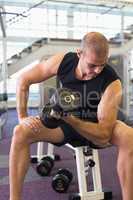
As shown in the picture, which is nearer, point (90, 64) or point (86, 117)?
point (90, 64)

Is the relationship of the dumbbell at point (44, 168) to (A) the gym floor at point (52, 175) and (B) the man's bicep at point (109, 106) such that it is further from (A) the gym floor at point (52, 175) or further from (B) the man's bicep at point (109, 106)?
(B) the man's bicep at point (109, 106)

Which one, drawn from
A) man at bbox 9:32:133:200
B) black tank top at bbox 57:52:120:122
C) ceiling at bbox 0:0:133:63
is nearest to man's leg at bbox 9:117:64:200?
man at bbox 9:32:133:200

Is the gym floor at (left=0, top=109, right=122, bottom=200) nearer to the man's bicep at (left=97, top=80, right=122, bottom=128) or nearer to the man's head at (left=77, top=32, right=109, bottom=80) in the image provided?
the man's bicep at (left=97, top=80, right=122, bottom=128)

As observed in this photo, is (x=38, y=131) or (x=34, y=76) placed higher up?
(x=34, y=76)

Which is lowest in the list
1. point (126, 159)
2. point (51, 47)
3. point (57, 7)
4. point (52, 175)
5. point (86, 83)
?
point (52, 175)

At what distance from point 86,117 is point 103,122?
21 centimetres

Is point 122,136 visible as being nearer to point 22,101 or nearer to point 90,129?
point 90,129

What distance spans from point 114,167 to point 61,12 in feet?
17.7

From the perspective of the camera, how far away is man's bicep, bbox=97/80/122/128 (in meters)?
1.71

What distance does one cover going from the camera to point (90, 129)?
5.43 ft

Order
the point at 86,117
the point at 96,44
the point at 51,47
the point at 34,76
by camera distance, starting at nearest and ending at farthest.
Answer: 1. the point at 96,44
2. the point at 86,117
3. the point at 34,76
4. the point at 51,47

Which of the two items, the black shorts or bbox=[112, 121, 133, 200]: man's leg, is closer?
bbox=[112, 121, 133, 200]: man's leg

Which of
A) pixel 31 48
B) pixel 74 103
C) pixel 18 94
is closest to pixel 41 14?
pixel 31 48

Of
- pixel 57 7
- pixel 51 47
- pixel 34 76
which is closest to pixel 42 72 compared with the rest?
pixel 34 76
